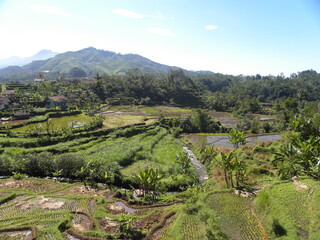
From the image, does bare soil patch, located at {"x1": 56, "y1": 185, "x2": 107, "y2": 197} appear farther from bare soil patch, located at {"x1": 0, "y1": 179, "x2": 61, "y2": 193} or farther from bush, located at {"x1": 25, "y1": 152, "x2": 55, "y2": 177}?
bush, located at {"x1": 25, "y1": 152, "x2": 55, "y2": 177}

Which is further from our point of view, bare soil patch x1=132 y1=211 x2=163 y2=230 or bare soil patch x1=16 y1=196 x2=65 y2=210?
bare soil patch x1=16 y1=196 x2=65 y2=210

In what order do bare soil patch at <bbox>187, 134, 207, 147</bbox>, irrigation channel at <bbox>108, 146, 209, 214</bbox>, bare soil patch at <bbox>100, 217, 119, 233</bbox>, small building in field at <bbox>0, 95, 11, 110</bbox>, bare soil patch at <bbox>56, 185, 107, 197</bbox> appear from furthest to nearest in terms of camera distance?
small building in field at <bbox>0, 95, 11, 110</bbox> → bare soil patch at <bbox>187, 134, 207, 147</bbox> → bare soil patch at <bbox>56, 185, 107, 197</bbox> → irrigation channel at <bbox>108, 146, 209, 214</bbox> → bare soil patch at <bbox>100, 217, 119, 233</bbox>

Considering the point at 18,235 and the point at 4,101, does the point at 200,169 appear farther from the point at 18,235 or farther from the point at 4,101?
the point at 4,101

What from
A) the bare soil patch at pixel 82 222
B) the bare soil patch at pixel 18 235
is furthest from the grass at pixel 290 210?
the bare soil patch at pixel 18 235

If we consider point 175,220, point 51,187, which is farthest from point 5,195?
point 175,220

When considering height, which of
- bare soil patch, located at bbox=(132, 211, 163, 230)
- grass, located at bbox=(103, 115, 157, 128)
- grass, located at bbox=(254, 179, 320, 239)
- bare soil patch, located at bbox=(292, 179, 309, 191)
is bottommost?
bare soil patch, located at bbox=(132, 211, 163, 230)

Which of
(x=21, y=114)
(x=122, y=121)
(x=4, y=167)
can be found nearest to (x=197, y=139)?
(x=122, y=121)

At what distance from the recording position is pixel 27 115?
56562 mm

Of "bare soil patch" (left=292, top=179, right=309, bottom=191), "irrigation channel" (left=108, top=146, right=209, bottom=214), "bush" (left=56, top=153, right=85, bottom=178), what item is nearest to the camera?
"bare soil patch" (left=292, top=179, right=309, bottom=191)

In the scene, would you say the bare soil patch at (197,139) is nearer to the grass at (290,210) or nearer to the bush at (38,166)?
the grass at (290,210)

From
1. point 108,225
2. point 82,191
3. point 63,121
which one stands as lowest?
point 82,191

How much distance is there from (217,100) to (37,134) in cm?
7446

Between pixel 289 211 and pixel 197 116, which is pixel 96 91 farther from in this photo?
pixel 289 211

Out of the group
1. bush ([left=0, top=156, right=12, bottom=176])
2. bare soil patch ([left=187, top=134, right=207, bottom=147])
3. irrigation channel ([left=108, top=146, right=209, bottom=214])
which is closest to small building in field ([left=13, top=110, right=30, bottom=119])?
bush ([left=0, top=156, right=12, bottom=176])
